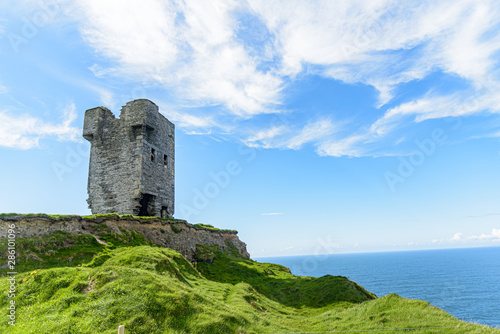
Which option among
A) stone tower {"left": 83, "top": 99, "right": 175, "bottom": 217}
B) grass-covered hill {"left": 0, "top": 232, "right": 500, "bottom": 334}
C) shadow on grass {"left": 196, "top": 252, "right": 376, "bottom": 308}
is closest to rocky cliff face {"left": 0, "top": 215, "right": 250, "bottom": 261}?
grass-covered hill {"left": 0, "top": 232, "right": 500, "bottom": 334}

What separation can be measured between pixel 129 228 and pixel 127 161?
27.3 ft

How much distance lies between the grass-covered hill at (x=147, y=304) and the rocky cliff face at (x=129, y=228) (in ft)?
2.97

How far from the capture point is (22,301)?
447 inches

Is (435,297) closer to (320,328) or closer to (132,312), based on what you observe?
(320,328)

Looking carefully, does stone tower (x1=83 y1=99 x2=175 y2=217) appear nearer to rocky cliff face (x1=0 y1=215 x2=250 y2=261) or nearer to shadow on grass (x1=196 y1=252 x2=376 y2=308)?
rocky cliff face (x1=0 y1=215 x2=250 y2=261)

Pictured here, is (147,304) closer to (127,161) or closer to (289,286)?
(289,286)

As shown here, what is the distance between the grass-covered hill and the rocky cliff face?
2.97ft

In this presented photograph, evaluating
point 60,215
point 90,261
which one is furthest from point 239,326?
point 60,215

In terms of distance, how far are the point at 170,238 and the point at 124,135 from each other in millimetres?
11625

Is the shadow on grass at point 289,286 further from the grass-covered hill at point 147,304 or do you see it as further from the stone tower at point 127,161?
the stone tower at point 127,161

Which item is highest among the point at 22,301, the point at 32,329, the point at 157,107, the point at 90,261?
the point at 157,107

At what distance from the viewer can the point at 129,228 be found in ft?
73.7

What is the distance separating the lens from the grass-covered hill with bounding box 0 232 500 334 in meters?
10.2

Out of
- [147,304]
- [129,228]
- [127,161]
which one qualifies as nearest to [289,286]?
[129,228]
